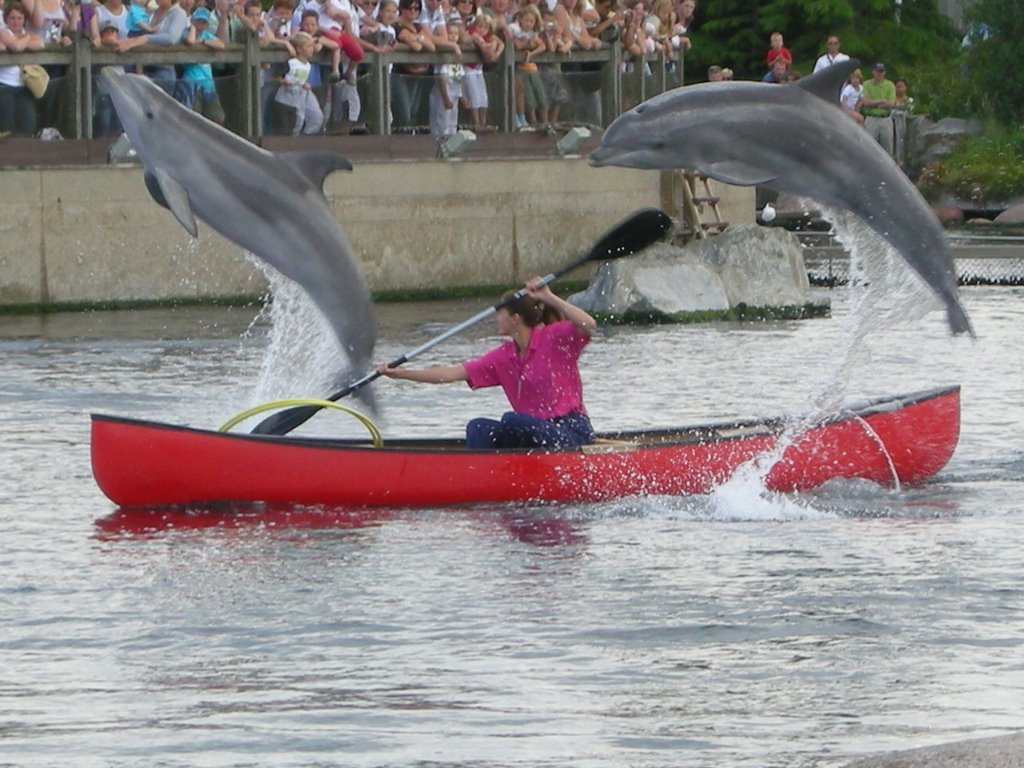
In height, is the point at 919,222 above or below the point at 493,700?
above

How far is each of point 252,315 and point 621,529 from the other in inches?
561

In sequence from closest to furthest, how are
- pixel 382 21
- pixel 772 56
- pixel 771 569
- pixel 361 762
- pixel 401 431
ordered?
pixel 361 762 → pixel 771 569 → pixel 401 431 → pixel 382 21 → pixel 772 56

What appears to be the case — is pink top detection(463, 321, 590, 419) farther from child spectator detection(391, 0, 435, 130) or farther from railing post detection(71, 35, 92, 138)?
child spectator detection(391, 0, 435, 130)

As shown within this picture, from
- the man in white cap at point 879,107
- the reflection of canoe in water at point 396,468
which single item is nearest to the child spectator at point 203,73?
the reflection of canoe in water at point 396,468

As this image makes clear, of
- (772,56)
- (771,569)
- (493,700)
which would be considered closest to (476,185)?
(772,56)

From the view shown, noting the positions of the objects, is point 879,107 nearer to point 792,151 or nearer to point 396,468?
point 396,468

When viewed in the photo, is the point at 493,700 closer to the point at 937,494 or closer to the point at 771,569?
the point at 771,569

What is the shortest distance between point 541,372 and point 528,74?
46.3ft

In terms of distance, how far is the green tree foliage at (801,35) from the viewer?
48562mm

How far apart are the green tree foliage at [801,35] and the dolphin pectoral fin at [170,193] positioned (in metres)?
33.0

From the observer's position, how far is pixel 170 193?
1628cm

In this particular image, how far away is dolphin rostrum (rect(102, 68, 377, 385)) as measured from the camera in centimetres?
1627

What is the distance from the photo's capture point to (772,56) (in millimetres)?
36406

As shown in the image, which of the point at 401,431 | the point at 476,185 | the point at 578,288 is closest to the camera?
the point at 401,431
